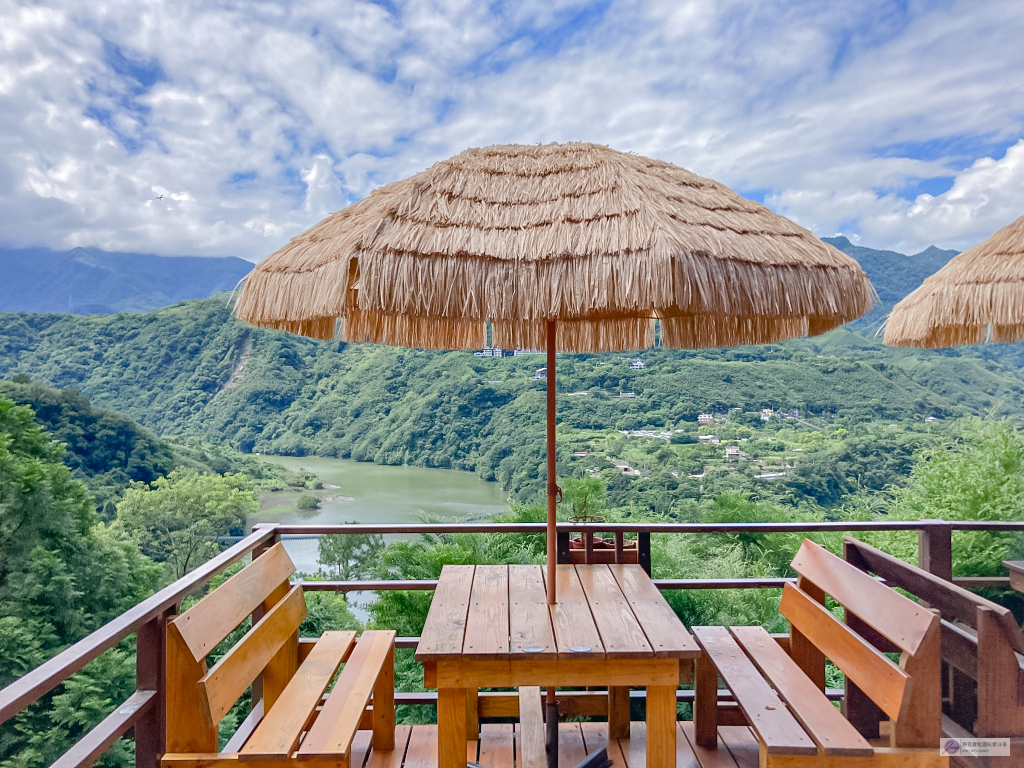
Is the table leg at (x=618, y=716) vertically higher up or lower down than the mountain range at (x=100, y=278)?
lower down

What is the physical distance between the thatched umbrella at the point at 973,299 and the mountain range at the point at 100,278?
64.8 metres

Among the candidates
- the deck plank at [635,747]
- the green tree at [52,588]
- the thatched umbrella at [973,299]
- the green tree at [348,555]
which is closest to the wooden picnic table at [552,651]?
the deck plank at [635,747]

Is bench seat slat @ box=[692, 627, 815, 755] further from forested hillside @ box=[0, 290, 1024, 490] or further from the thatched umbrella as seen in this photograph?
forested hillside @ box=[0, 290, 1024, 490]

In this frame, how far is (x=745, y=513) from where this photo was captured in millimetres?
19156

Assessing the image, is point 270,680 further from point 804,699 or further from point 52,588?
point 52,588

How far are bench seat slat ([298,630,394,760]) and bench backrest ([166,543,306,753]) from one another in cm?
21

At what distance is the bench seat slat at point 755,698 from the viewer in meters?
1.44

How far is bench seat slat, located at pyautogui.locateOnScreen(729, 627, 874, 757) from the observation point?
4.65 ft

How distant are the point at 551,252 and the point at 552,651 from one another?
3.25ft

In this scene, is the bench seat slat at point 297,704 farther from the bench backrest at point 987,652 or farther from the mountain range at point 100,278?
the mountain range at point 100,278

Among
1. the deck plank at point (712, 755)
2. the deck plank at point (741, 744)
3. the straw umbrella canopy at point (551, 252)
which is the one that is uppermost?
the straw umbrella canopy at point (551, 252)

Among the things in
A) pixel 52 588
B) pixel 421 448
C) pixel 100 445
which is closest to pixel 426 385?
pixel 421 448

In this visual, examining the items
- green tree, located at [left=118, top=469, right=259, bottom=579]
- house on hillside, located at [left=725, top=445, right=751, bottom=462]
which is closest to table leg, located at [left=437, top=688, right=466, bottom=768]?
house on hillside, located at [left=725, top=445, right=751, bottom=462]

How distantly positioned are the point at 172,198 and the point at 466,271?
82206 mm
